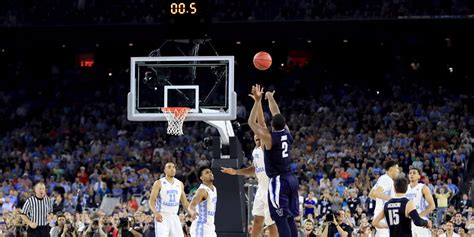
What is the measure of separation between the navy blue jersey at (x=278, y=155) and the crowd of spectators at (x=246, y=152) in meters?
6.20

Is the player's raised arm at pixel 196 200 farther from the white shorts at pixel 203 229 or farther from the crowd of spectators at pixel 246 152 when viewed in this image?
the crowd of spectators at pixel 246 152

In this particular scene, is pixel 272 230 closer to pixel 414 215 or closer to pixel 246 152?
pixel 414 215

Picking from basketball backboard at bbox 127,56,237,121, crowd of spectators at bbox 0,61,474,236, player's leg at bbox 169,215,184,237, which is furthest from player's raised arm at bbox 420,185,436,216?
crowd of spectators at bbox 0,61,474,236

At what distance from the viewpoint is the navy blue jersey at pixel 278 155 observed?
12258mm

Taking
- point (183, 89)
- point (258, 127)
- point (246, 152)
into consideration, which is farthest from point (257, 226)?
point (246, 152)

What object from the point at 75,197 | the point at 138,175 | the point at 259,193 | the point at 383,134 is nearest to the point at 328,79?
the point at 383,134

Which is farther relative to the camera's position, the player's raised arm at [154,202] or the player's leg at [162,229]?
the player's leg at [162,229]

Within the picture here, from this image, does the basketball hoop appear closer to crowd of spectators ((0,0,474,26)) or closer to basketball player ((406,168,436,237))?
basketball player ((406,168,436,237))

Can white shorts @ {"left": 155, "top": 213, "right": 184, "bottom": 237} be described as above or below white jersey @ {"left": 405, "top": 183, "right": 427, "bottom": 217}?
below

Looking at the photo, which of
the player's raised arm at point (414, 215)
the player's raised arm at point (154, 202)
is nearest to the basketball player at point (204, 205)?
the player's raised arm at point (154, 202)

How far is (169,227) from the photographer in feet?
53.0

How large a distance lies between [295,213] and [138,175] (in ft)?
48.4

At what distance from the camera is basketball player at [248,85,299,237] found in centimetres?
1226

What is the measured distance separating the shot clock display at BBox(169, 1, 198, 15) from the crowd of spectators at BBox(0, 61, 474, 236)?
4310 millimetres
